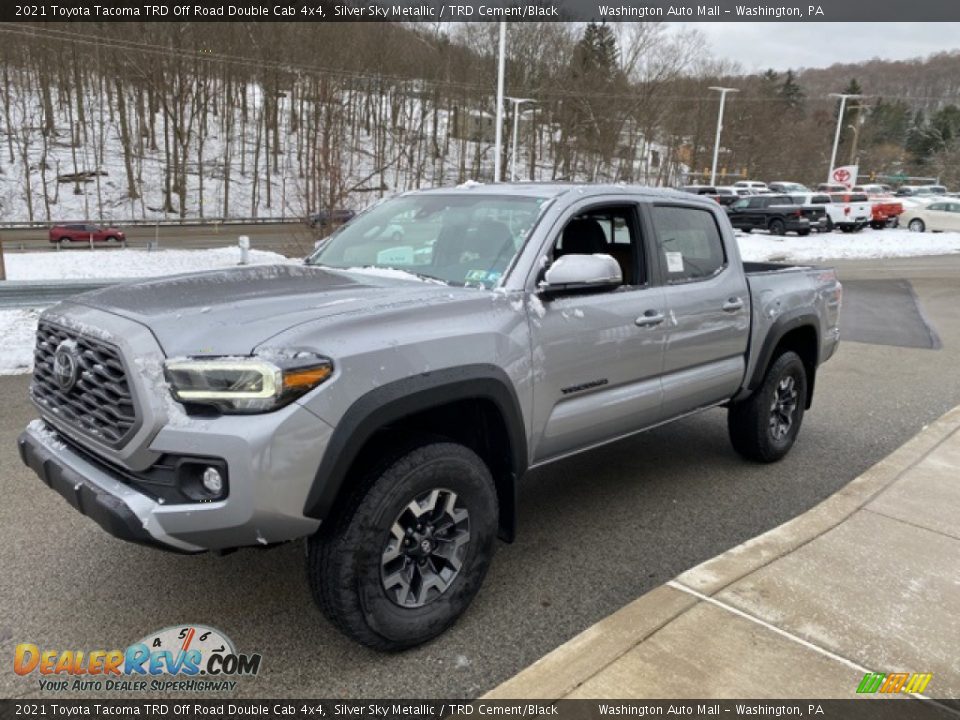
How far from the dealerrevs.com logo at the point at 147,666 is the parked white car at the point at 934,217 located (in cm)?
3713

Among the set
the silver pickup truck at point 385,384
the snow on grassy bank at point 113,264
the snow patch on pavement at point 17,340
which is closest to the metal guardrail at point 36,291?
the snow patch on pavement at point 17,340

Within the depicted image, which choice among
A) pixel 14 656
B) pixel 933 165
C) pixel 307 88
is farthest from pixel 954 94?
pixel 14 656

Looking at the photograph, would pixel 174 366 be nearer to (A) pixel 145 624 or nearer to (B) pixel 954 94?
(A) pixel 145 624

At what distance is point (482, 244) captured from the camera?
11.7ft

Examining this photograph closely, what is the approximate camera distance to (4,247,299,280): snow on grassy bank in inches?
639

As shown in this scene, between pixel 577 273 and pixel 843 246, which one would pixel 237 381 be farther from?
pixel 843 246

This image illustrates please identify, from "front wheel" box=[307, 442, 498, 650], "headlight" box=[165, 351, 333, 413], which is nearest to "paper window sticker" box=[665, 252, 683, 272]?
"front wheel" box=[307, 442, 498, 650]

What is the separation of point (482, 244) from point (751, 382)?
2.34 meters

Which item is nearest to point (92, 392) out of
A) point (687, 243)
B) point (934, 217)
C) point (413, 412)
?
point (413, 412)

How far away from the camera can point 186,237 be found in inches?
1491

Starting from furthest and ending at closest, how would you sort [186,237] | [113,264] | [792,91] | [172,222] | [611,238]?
[792,91] → [172,222] → [186,237] → [113,264] → [611,238]

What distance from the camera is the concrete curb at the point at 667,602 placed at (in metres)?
2.53

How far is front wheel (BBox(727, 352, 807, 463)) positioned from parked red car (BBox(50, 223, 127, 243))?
3318 cm

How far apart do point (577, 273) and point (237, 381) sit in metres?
1.57
